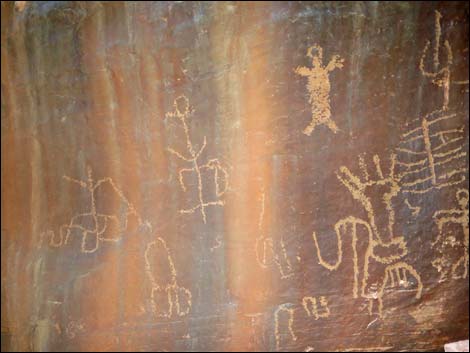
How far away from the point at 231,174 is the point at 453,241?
1.20 metres

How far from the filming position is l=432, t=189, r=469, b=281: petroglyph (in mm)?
2562

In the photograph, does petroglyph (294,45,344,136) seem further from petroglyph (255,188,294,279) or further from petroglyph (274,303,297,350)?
petroglyph (274,303,297,350)

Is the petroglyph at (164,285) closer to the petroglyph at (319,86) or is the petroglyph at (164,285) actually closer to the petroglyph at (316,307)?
the petroglyph at (316,307)

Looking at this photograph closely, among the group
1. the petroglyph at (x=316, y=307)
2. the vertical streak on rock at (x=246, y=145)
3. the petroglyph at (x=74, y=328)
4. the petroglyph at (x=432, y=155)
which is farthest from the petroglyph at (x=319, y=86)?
the petroglyph at (x=74, y=328)

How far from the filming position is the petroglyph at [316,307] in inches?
101

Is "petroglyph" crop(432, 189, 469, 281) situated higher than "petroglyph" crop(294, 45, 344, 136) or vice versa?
"petroglyph" crop(294, 45, 344, 136)

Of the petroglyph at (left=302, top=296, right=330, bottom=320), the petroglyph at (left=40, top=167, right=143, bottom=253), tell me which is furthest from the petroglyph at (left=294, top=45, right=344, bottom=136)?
the petroglyph at (left=40, top=167, right=143, bottom=253)

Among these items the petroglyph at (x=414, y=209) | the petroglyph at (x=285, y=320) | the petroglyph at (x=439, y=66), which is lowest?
the petroglyph at (x=285, y=320)

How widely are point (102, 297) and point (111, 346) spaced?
26cm

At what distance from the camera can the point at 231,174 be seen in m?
2.51

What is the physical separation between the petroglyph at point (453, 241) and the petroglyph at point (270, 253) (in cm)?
78

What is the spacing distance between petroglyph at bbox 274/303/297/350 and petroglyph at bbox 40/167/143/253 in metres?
0.82

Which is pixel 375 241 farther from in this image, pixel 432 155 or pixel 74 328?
pixel 74 328

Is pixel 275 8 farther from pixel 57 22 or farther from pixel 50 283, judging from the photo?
→ pixel 50 283
